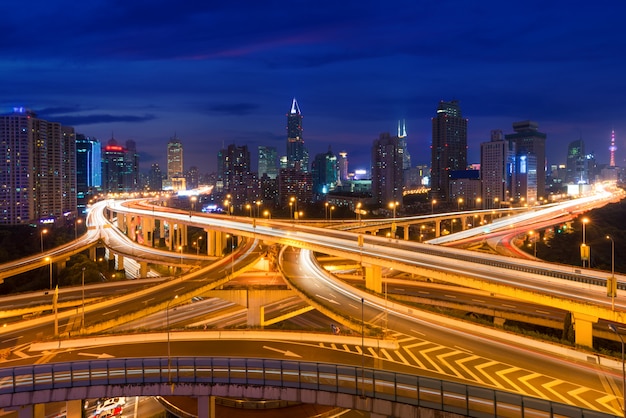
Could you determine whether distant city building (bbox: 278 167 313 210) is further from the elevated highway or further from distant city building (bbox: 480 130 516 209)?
the elevated highway

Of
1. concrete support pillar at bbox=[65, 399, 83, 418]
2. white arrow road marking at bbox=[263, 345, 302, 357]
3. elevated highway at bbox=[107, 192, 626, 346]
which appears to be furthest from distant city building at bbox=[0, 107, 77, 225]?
white arrow road marking at bbox=[263, 345, 302, 357]

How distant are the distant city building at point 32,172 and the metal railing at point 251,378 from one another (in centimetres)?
11534

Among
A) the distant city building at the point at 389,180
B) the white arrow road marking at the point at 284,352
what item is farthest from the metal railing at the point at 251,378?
the distant city building at the point at 389,180

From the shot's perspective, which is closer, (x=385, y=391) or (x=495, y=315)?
(x=385, y=391)

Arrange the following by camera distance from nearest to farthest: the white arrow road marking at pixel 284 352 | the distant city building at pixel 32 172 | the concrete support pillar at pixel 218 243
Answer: the white arrow road marking at pixel 284 352, the concrete support pillar at pixel 218 243, the distant city building at pixel 32 172

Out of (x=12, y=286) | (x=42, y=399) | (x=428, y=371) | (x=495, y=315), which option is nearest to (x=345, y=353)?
(x=428, y=371)

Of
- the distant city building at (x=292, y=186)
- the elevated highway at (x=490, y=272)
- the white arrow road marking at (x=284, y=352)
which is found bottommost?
the white arrow road marking at (x=284, y=352)

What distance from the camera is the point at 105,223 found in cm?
10419

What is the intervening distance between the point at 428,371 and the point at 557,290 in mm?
13840

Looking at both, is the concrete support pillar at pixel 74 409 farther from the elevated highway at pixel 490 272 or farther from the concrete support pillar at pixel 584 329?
the concrete support pillar at pixel 584 329

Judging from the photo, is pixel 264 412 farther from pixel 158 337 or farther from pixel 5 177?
pixel 5 177

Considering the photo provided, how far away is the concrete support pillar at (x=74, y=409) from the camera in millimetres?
21453

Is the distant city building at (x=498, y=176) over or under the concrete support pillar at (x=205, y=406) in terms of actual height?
over

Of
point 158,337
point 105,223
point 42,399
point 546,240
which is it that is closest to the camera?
point 42,399
